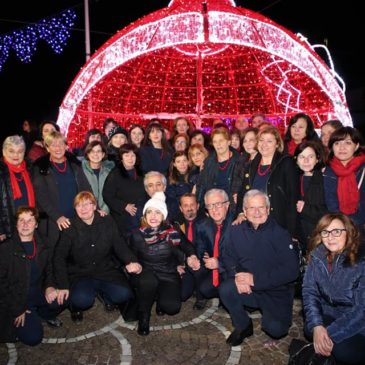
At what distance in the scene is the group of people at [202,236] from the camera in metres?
3.36

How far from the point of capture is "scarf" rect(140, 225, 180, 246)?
446 cm

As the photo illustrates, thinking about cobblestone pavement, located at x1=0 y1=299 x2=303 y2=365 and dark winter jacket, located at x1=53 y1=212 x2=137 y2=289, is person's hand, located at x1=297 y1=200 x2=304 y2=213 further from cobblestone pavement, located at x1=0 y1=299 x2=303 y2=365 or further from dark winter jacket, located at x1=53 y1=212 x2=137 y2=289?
dark winter jacket, located at x1=53 y1=212 x2=137 y2=289

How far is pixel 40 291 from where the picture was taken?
13.7 ft

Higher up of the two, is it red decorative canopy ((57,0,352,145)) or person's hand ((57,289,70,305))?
red decorative canopy ((57,0,352,145))

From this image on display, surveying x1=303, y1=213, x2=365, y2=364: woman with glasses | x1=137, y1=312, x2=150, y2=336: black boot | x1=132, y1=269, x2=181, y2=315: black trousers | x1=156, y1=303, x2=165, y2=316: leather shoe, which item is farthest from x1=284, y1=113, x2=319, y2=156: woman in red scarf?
x1=137, y1=312, x2=150, y2=336: black boot

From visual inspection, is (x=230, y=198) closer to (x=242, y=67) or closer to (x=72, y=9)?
(x=242, y=67)

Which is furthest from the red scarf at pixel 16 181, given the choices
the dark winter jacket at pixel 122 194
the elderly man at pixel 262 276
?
the elderly man at pixel 262 276

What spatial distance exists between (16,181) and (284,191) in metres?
3.16

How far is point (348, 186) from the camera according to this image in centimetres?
410

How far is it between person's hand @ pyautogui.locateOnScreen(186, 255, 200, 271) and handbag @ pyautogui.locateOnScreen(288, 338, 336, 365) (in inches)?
59.3

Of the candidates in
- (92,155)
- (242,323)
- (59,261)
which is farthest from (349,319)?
(92,155)

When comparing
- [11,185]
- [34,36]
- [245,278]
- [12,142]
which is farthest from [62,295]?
[34,36]

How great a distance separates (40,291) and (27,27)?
7.68 meters

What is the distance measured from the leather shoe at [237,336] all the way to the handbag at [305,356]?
2.11ft
